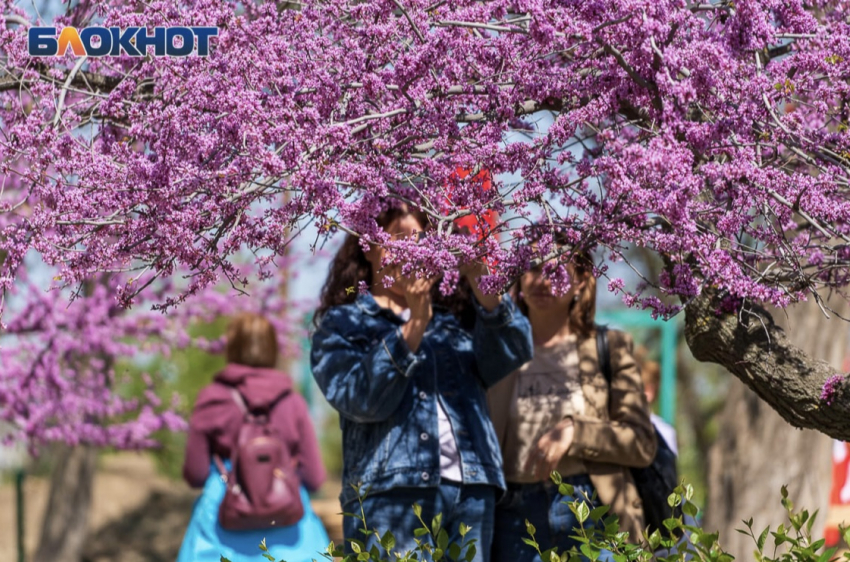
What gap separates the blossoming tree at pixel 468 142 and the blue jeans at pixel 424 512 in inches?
36.8

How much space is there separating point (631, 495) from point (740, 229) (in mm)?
1267

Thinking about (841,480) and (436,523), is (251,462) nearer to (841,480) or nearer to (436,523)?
(436,523)

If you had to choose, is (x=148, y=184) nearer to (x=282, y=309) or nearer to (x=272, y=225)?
(x=272, y=225)

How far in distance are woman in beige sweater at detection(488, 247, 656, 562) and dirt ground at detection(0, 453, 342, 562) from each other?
25.6 feet

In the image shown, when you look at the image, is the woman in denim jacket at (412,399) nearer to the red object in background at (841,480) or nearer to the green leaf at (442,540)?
the green leaf at (442,540)

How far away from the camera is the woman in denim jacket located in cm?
344

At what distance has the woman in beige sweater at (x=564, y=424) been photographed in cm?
368

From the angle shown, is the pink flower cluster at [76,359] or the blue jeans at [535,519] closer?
the blue jeans at [535,519]

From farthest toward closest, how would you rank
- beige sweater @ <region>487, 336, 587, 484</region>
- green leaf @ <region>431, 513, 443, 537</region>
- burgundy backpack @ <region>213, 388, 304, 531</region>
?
burgundy backpack @ <region>213, 388, 304, 531</region> → beige sweater @ <region>487, 336, 587, 484</region> → green leaf @ <region>431, 513, 443, 537</region>

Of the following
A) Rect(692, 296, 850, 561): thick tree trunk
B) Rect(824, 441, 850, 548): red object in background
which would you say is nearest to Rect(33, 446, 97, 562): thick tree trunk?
Rect(692, 296, 850, 561): thick tree trunk

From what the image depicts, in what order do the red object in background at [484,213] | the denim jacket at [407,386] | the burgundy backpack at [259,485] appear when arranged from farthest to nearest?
the burgundy backpack at [259,485] → the denim jacket at [407,386] → the red object in background at [484,213]

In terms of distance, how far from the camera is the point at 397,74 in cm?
268

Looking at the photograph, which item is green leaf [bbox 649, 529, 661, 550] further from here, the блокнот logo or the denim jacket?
the блокнот logo

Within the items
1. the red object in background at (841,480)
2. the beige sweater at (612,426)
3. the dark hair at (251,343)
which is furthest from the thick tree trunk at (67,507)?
the beige sweater at (612,426)
